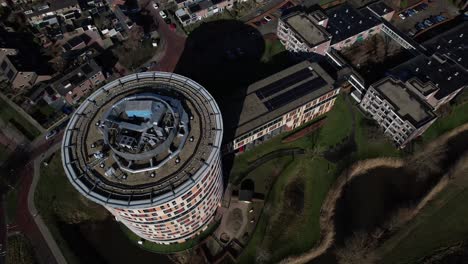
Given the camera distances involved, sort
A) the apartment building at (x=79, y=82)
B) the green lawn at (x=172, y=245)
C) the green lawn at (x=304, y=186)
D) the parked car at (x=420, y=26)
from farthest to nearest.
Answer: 1. the parked car at (x=420, y=26)
2. the apartment building at (x=79, y=82)
3. the green lawn at (x=304, y=186)
4. the green lawn at (x=172, y=245)

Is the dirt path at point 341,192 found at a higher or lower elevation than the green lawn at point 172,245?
lower

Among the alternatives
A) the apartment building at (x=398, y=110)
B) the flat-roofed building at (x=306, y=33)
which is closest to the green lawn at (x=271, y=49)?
the flat-roofed building at (x=306, y=33)

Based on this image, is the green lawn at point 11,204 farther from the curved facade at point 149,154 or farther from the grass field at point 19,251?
the curved facade at point 149,154

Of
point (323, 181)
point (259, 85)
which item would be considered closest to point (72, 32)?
point (259, 85)

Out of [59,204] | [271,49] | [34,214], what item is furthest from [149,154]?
[271,49]

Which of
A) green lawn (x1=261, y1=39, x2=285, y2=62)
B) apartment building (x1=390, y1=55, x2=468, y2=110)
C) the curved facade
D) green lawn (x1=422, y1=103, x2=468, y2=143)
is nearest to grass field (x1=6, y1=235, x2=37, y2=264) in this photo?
the curved facade

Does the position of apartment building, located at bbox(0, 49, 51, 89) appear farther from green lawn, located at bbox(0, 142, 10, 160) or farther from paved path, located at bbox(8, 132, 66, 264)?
paved path, located at bbox(8, 132, 66, 264)
